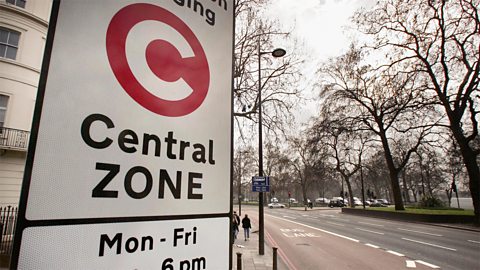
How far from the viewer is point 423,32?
1859cm

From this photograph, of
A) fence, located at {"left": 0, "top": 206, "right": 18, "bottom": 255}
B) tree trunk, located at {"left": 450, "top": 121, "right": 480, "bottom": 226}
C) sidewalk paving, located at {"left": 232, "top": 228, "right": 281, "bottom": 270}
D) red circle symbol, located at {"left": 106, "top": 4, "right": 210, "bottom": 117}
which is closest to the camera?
red circle symbol, located at {"left": 106, "top": 4, "right": 210, "bottom": 117}

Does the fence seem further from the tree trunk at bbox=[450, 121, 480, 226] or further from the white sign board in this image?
the tree trunk at bbox=[450, 121, 480, 226]

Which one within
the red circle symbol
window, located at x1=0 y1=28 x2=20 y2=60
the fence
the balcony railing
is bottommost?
the fence

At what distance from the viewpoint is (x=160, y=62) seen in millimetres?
1063

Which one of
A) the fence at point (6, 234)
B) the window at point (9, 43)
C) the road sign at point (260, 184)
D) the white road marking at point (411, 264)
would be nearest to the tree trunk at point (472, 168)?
the white road marking at point (411, 264)

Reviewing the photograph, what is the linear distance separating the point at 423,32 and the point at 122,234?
80.4ft

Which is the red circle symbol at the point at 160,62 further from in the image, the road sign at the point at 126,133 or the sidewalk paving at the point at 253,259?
the sidewalk paving at the point at 253,259

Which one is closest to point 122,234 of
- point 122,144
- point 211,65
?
point 122,144

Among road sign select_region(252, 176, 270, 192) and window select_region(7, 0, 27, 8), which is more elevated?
window select_region(7, 0, 27, 8)

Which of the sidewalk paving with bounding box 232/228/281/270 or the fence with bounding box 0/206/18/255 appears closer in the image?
the fence with bounding box 0/206/18/255

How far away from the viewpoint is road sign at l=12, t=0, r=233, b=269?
72 centimetres

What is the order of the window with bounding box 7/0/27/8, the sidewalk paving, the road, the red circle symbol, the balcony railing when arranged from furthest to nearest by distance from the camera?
the window with bounding box 7/0/27/8, the balcony railing, the road, the sidewalk paving, the red circle symbol

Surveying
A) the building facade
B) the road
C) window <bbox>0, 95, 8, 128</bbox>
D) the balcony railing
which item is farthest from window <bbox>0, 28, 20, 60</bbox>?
the road

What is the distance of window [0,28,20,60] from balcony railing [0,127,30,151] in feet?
10.2
